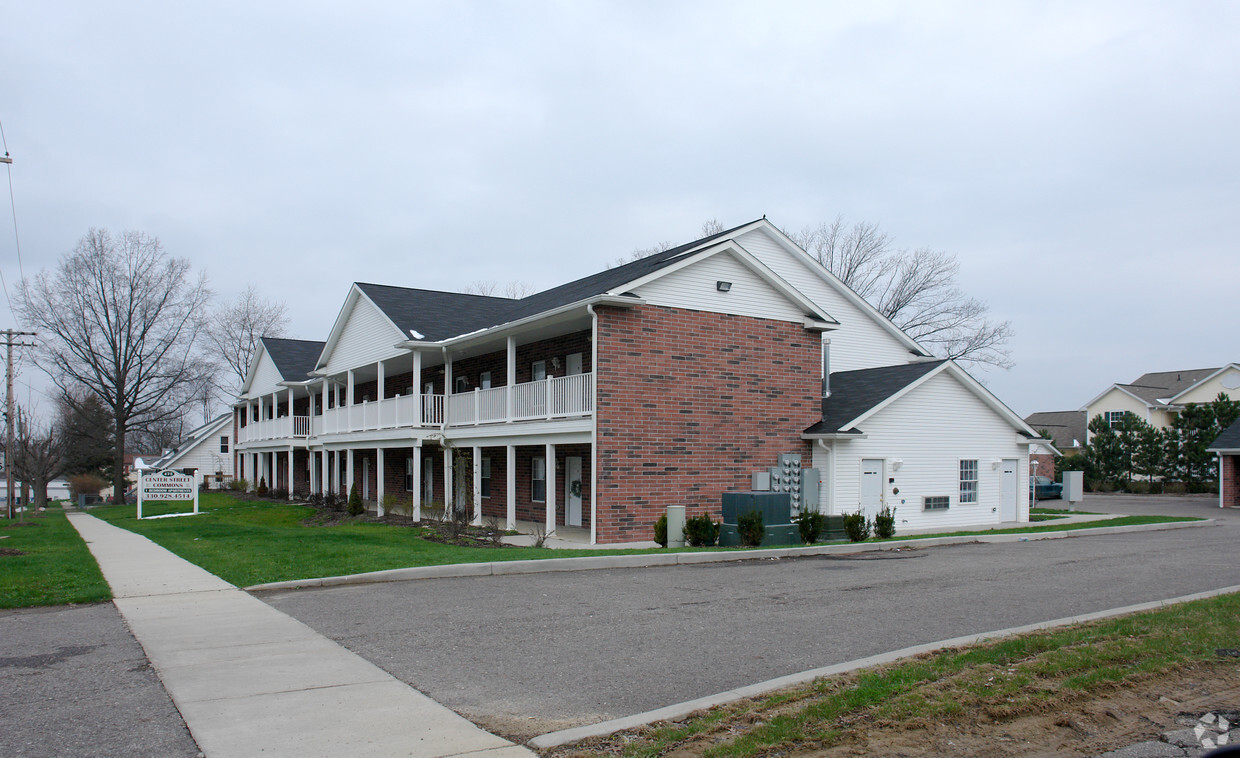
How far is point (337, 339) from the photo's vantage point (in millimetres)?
32844

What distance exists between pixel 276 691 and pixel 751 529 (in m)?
11.4

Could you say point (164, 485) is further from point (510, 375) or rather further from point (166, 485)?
point (510, 375)

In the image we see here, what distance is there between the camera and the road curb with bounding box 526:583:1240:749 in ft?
18.3

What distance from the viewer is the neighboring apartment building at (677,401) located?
19422 millimetres

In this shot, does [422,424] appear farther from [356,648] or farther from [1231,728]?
[1231,728]

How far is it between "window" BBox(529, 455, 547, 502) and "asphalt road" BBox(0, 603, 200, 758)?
15.3m

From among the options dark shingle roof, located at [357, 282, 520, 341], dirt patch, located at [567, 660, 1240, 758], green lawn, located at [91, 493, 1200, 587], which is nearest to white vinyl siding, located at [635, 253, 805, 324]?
green lawn, located at [91, 493, 1200, 587]

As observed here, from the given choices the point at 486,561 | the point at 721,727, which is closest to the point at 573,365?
the point at 486,561

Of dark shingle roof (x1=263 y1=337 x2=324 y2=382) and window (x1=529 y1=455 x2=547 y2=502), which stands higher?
dark shingle roof (x1=263 y1=337 x2=324 y2=382)

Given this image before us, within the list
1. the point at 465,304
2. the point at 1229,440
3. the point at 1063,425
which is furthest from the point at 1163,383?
the point at 465,304

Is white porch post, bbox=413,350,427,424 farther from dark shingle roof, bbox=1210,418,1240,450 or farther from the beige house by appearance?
the beige house

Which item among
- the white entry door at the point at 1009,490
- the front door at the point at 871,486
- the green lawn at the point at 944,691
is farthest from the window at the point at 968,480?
the green lawn at the point at 944,691

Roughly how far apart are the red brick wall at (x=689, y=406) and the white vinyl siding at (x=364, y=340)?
9.07 metres

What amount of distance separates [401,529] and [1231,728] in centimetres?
1931
